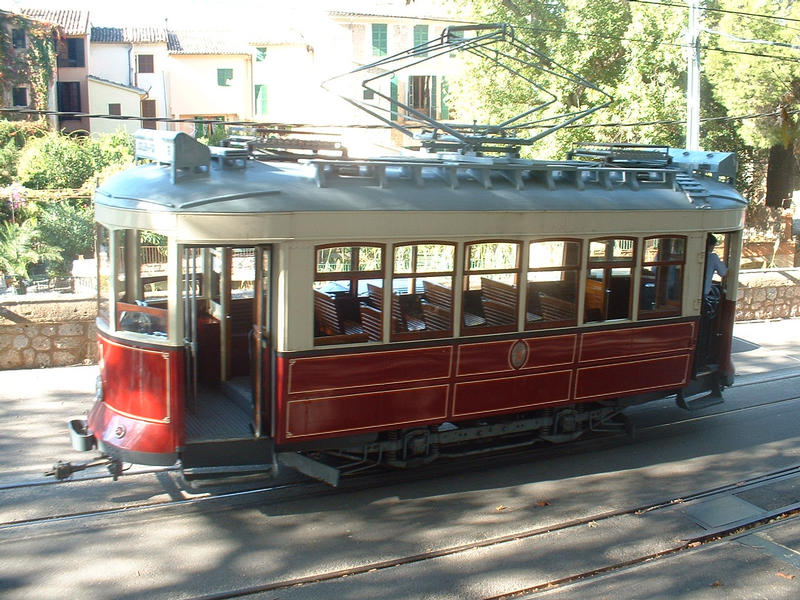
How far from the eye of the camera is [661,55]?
2036cm

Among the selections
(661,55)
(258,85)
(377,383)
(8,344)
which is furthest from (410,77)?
(377,383)

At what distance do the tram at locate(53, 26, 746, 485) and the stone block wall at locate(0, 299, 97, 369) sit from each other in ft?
8.89

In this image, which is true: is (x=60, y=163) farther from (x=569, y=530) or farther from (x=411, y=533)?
(x=569, y=530)

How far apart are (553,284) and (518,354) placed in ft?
2.58

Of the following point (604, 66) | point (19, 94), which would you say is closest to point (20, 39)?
point (19, 94)

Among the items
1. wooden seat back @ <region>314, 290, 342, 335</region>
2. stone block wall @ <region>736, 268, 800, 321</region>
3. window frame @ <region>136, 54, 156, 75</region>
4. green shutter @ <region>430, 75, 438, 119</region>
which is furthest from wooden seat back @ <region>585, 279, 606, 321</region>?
window frame @ <region>136, 54, 156, 75</region>

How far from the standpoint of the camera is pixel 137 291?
7484 mm

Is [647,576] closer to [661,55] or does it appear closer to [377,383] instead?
[377,383]

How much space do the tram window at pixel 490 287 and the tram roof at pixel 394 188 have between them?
1.34 feet

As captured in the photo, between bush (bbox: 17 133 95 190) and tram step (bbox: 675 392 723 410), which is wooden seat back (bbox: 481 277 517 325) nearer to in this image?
tram step (bbox: 675 392 723 410)

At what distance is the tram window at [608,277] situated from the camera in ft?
28.1

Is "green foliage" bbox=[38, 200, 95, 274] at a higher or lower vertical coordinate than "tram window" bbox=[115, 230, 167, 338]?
lower

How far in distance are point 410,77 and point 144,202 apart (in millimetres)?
33069

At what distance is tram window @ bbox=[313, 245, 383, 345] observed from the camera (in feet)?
23.5
